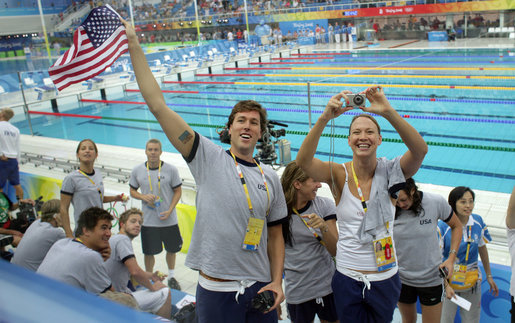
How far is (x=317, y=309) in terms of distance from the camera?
261 centimetres

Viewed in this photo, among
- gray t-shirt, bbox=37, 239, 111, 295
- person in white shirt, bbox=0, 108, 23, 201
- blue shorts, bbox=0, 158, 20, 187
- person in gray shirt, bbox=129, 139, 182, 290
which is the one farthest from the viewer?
blue shorts, bbox=0, 158, 20, 187

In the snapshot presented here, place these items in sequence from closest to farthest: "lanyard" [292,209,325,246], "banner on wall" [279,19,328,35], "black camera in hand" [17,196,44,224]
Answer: "lanyard" [292,209,325,246] → "black camera in hand" [17,196,44,224] → "banner on wall" [279,19,328,35]

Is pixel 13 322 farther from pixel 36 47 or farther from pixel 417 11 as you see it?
pixel 36 47

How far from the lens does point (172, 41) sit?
32344mm

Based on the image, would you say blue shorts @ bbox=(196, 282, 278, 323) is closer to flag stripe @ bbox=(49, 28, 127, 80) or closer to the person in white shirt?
flag stripe @ bbox=(49, 28, 127, 80)

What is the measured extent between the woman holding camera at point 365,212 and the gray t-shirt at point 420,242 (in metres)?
0.71

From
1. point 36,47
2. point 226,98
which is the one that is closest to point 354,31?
point 226,98

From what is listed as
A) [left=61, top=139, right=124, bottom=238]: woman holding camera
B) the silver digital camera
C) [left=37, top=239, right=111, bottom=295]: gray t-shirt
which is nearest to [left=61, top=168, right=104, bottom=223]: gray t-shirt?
[left=61, top=139, right=124, bottom=238]: woman holding camera

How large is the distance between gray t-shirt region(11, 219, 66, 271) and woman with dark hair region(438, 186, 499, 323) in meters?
2.84

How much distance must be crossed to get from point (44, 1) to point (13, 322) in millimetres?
42353

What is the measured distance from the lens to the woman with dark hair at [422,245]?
2703 mm

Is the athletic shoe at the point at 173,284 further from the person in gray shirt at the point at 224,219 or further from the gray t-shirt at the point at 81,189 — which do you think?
the person in gray shirt at the point at 224,219

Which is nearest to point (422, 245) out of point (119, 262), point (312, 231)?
point (312, 231)

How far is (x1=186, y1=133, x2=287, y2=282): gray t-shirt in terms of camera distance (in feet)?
6.26
